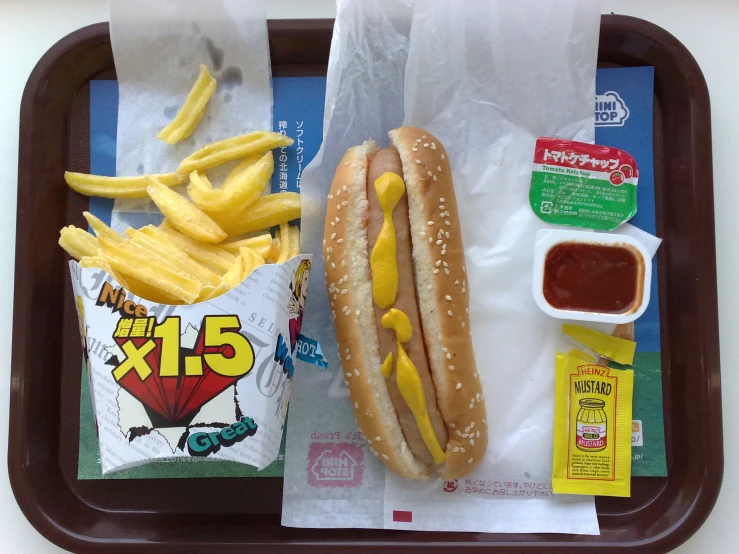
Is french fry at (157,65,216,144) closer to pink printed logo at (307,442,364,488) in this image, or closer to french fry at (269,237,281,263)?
french fry at (269,237,281,263)

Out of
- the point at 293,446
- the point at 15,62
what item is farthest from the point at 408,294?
the point at 15,62

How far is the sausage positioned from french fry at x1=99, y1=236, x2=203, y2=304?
49cm

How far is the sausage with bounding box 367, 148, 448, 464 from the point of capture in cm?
166

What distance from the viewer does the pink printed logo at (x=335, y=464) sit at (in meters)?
1.79

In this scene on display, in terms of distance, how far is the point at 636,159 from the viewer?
6.17 feet

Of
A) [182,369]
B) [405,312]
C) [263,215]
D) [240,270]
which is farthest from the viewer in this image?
[263,215]

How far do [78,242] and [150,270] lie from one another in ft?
1.05

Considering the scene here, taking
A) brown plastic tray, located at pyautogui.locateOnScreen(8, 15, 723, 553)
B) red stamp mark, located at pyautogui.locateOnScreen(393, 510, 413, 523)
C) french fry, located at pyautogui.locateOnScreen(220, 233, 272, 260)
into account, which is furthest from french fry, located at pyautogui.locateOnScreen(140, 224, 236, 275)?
red stamp mark, located at pyautogui.locateOnScreen(393, 510, 413, 523)

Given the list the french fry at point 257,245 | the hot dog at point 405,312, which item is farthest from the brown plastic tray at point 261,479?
the french fry at point 257,245

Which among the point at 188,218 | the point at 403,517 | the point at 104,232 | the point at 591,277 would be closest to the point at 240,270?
the point at 188,218

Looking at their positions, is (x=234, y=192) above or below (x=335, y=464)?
above

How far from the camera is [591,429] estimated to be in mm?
1801

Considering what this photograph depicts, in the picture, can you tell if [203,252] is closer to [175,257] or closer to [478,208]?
[175,257]

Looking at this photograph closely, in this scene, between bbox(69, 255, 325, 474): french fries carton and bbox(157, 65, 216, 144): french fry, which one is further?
bbox(157, 65, 216, 144): french fry
